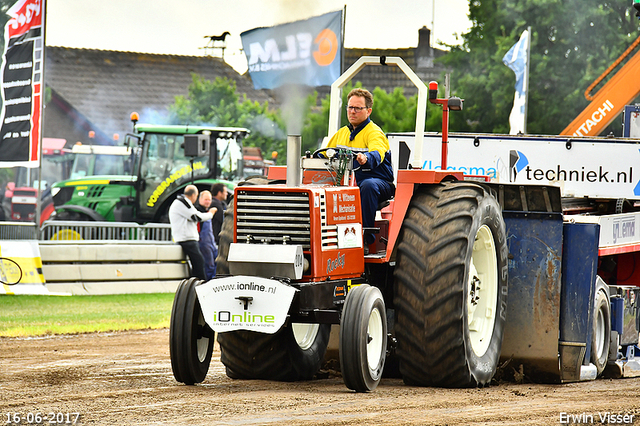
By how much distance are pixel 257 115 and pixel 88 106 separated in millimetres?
10943

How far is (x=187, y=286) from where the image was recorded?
6.50 metres

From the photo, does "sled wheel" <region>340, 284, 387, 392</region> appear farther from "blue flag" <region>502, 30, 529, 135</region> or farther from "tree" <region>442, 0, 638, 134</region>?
"tree" <region>442, 0, 638, 134</region>

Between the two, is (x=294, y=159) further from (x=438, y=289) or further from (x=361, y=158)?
(x=438, y=289)

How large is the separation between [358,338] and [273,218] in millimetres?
981

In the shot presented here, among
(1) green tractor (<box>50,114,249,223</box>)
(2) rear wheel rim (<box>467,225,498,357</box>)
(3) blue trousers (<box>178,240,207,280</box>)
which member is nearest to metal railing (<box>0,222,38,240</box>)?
(3) blue trousers (<box>178,240,207,280</box>)

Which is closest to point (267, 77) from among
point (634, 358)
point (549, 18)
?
point (634, 358)

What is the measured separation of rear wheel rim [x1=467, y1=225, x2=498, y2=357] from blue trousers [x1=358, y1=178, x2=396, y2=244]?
32.2 inches

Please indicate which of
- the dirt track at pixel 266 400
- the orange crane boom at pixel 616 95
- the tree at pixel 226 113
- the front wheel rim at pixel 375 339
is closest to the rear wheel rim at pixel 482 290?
the dirt track at pixel 266 400

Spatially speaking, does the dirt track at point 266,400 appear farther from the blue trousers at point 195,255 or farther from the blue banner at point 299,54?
the blue banner at point 299,54

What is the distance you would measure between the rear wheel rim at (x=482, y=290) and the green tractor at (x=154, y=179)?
46.6 ft

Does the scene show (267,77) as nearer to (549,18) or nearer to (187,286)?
(187,286)

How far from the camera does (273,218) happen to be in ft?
20.9

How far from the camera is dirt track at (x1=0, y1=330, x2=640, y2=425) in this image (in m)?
5.34

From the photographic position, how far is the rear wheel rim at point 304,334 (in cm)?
751
